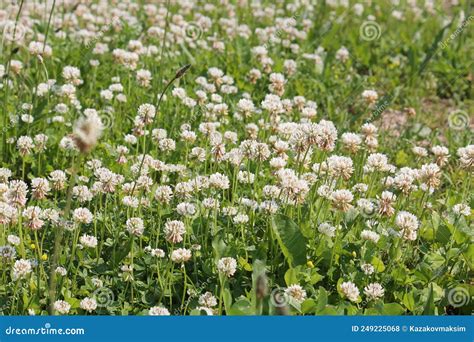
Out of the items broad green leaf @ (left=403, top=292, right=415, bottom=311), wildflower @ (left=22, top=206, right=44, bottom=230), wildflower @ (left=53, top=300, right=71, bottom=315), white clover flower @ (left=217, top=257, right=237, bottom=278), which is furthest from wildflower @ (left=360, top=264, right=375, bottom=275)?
wildflower @ (left=22, top=206, right=44, bottom=230)

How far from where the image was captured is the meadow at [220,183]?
3375 mm

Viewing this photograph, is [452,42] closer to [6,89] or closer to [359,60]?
[359,60]

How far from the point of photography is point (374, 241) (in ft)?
11.7

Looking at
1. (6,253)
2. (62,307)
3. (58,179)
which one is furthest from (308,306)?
(58,179)

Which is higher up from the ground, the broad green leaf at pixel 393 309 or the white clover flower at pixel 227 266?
the white clover flower at pixel 227 266

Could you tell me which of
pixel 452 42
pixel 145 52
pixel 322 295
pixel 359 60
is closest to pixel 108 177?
pixel 322 295

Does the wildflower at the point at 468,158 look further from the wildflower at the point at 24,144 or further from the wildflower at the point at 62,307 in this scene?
the wildflower at the point at 24,144

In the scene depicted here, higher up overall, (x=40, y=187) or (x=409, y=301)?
(x=40, y=187)

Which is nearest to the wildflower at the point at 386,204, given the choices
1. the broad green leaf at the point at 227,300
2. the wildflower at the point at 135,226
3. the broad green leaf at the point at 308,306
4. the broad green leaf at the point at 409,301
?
the broad green leaf at the point at 409,301

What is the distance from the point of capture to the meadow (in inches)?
133

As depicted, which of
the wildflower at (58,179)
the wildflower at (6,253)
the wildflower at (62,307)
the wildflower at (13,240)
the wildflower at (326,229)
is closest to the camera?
the wildflower at (62,307)

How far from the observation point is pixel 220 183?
3678 mm

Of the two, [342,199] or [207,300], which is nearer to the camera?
[207,300]

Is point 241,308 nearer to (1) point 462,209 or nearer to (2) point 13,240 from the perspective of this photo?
(2) point 13,240
